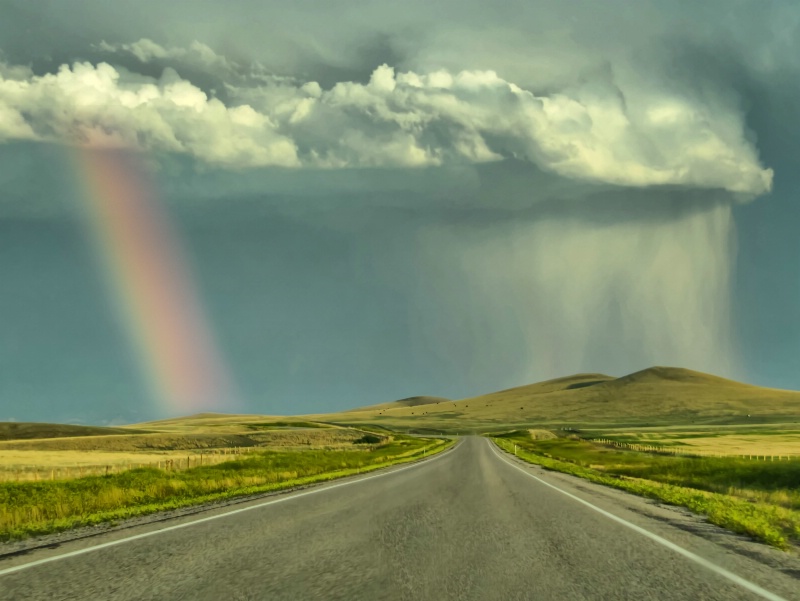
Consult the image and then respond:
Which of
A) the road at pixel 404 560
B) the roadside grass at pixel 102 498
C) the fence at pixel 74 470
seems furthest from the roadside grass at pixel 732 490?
the fence at pixel 74 470

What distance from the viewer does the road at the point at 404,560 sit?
766 centimetres

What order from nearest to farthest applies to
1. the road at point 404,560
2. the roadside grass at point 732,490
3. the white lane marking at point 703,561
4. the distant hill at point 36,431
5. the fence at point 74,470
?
1. the road at point 404,560
2. the white lane marking at point 703,561
3. the roadside grass at point 732,490
4. the fence at point 74,470
5. the distant hill at point 36,431

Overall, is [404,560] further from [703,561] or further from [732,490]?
[732,490]

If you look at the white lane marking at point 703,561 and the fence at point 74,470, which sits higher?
the fence at point 74,470

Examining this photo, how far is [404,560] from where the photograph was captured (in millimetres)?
9539

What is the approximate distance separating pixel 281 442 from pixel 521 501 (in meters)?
111

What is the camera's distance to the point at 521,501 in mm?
18703

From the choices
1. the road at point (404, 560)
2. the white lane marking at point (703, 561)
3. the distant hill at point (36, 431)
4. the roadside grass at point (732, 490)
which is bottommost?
the roadside grass at point (732, 490)

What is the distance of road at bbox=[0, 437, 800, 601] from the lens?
7660 millimetres

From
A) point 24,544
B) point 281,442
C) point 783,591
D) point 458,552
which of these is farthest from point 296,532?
point 281,442

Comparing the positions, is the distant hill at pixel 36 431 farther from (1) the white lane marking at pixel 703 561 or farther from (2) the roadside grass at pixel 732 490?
(1) the white lane marking at pixel 703 561

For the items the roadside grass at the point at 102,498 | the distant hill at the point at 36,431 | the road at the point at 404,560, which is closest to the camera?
the road at the point at 404,560

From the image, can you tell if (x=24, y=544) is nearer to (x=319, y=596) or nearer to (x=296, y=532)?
(x=296, y=532)

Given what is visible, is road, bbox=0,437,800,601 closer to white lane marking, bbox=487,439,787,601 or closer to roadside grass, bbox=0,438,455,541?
white lane marking, bbox=487,439,787,601
